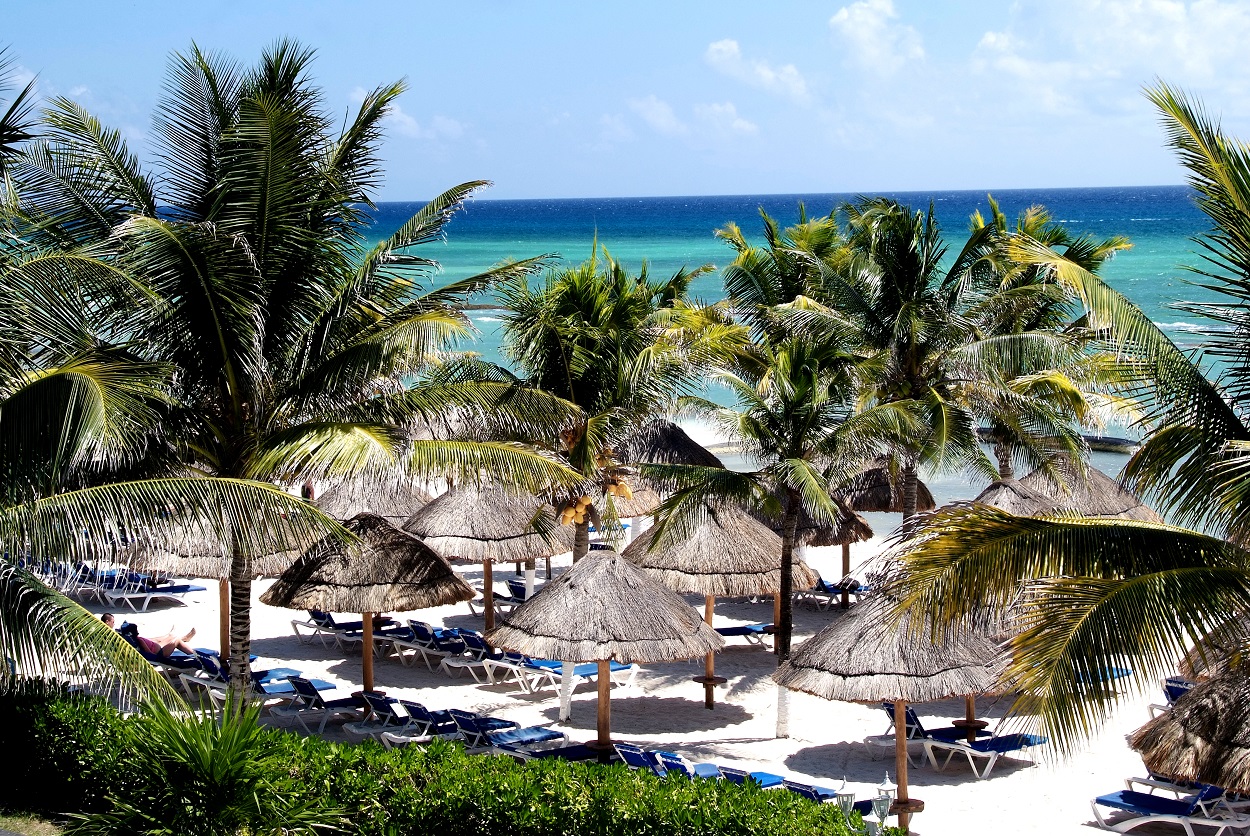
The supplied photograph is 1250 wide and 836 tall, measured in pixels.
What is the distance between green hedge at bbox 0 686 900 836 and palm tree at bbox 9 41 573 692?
5.37 ft

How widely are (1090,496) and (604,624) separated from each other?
8.35 meters

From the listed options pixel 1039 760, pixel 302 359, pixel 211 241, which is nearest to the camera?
pixel 211 241

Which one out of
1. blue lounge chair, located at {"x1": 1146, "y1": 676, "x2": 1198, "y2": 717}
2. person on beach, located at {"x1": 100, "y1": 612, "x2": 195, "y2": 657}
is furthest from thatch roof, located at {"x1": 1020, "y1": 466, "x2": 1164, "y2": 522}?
person on beach, located at {"x1": 100, "y1": 612, "x2": 195, "y2": 657}

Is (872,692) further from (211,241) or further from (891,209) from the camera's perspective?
(891,209)

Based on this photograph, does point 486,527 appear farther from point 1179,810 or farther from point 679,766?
point 1179,810

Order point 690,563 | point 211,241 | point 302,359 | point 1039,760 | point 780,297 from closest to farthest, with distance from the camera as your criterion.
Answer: point 211,241 < point 302,359 < point 1039,760 < point 690,563 < point 780,297

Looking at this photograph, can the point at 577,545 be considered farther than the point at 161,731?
Yes

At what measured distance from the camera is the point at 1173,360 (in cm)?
686

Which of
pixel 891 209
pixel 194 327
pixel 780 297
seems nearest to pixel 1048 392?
pixel 891 209

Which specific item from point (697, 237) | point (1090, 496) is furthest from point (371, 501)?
point (697, 237)

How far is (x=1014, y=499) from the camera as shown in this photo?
49.5 ft

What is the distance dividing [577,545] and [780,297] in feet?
16.4

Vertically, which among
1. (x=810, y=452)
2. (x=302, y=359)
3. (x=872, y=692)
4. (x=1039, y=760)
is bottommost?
(x=1039, y=760)

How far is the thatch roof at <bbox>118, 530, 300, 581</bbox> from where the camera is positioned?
46.1ft
